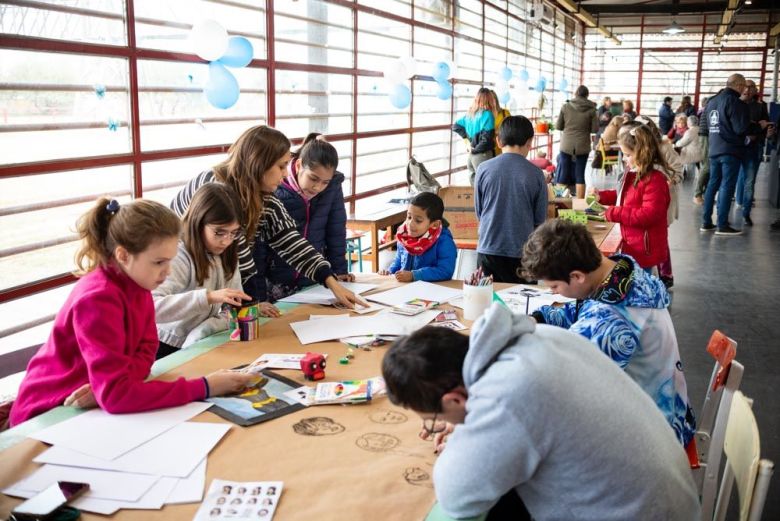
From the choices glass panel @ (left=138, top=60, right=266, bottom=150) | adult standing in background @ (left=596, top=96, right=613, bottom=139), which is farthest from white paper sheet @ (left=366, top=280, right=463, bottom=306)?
adult standing in background @ (left=596, top=96, right=613, bottom=139)

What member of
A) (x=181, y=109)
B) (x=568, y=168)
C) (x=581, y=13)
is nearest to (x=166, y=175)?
(x=181, y=109)

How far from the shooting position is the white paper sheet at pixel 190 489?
1.39m

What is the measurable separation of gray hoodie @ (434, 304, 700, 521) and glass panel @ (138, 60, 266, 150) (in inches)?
140

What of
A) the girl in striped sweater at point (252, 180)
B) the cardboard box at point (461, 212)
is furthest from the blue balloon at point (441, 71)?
the girl in striped sweater at point (252, 180)

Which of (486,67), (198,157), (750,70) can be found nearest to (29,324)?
(198,157)

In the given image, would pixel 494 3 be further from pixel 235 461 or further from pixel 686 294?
pixel 235 461

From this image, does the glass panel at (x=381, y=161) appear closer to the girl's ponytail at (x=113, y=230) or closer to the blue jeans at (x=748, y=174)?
the blue jeans at (x=748, y=174)

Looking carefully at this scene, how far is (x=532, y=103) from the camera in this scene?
14.3 metres

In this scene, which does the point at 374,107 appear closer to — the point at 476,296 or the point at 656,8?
the point at 476,296

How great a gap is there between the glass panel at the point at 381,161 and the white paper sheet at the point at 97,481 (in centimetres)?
607

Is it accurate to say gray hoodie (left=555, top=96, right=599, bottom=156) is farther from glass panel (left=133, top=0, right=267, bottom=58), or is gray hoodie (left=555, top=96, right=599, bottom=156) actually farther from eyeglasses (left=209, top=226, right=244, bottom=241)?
eyeglasses (left=209, top=226, right=244, bottom=241)

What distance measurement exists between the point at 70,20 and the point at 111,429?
2816 mm

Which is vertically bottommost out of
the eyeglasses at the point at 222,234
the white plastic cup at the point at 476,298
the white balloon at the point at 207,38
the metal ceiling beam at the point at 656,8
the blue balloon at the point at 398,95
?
the white plastic cup at the point at 476,298

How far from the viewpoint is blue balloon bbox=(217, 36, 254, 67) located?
14.0ft
